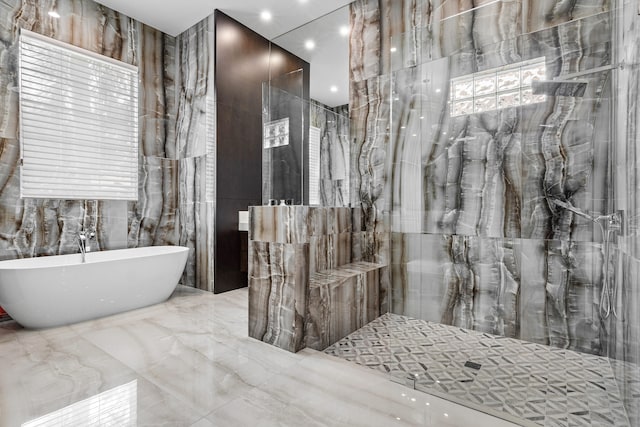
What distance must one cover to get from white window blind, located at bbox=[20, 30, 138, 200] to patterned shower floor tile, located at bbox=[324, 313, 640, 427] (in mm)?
3354

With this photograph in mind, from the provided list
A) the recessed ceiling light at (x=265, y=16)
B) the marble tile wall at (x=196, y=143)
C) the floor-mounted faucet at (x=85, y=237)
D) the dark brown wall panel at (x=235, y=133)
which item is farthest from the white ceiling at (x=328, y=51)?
the floor-mounted faucet at (x=85, y=237)

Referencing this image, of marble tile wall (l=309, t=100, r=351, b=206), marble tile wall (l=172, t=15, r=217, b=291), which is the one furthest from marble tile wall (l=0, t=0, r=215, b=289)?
marble tile wall (l=309, t=100, r=351, b=206)

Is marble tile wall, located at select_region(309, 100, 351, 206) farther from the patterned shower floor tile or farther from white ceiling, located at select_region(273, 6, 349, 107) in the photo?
the patterned shower floor tile

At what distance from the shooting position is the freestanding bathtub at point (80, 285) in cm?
245

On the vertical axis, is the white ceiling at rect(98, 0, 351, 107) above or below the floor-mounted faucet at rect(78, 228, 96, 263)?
above

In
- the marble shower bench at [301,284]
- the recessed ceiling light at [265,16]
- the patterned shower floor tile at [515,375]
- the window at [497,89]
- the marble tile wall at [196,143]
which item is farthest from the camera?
the marble tile wall at [196,143]

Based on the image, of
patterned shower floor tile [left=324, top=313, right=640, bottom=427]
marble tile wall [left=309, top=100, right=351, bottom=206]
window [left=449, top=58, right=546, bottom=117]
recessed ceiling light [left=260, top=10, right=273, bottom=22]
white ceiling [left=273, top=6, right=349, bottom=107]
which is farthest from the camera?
recessed ceiling light [left=260, top=10, right=273, bottom=22]

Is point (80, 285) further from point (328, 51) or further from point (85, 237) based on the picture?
point (328, 51)

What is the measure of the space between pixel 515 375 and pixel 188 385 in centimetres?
178

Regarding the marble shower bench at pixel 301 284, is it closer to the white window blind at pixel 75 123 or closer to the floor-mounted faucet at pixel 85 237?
the floor-mounted faucet at pixel 85 237

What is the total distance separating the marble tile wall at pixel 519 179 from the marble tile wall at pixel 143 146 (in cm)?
249

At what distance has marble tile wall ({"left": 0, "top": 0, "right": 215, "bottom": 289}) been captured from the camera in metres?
2.91

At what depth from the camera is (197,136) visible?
12.7ft

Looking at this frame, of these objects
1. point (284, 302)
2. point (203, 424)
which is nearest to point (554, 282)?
point (284, 302)
